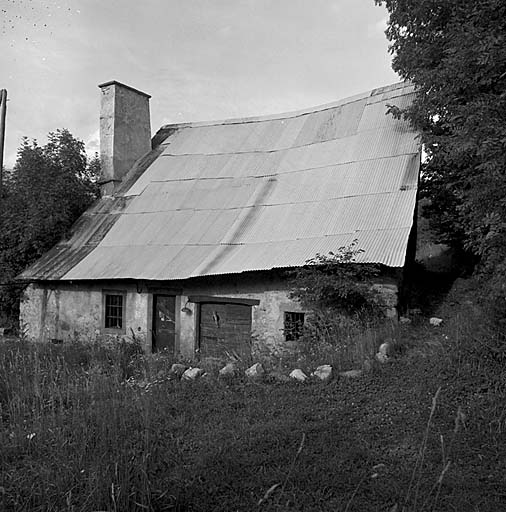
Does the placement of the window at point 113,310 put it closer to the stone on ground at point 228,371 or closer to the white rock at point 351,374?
the stone on ground at point 228,371

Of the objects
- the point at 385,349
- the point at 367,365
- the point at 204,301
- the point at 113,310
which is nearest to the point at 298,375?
the point at 367,365

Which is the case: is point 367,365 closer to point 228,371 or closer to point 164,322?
point 228,371

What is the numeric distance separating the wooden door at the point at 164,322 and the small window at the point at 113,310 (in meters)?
0.95

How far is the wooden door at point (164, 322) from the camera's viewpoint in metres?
11.0

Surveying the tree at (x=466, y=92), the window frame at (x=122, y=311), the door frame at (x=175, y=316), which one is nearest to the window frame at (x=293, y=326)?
the door frame at (x=175, y=316)

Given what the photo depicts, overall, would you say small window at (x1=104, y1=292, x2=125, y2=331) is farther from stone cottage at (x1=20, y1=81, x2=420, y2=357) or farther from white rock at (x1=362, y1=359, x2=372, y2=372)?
white rock at (x1=362, y1=359, x2=372, y2=372)

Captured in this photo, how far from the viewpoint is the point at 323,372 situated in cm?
641

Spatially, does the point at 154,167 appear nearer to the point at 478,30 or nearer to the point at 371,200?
the point at 371,200

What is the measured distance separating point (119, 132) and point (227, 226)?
19.6ft

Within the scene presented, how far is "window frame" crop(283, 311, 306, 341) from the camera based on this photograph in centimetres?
923

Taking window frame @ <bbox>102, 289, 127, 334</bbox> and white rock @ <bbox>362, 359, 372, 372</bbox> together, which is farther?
window frame @ <bbox>102, 289, 127, 334</bbox>

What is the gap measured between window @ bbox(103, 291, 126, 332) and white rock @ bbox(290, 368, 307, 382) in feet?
20.2

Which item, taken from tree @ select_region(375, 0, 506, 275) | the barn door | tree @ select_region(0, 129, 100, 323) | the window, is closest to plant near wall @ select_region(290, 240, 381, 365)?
the barn door

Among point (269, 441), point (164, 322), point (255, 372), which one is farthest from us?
point (164, 322)
